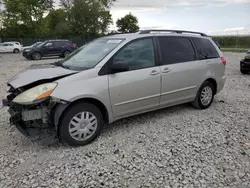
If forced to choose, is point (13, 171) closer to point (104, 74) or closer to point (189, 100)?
point (104, 74)

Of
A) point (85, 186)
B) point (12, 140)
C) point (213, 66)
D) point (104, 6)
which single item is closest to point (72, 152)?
point (85, 186)

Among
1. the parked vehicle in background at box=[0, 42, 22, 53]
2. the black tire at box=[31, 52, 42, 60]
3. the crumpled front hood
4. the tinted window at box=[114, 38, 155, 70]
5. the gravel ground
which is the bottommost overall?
the gravel ground

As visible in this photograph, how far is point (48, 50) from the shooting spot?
1856 cm

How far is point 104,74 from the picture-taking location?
3400 mm

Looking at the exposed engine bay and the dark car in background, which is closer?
the exposed engine bay

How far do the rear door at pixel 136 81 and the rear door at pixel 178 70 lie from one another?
196 mm

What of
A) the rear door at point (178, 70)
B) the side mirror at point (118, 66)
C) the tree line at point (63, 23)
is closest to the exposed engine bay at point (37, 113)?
the side mirror at point (118, 66)

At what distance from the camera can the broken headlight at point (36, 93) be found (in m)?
2.99

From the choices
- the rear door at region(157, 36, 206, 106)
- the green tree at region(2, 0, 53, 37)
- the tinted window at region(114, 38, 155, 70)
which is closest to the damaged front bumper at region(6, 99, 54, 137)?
the tinted window at region(114, 38, 155, 70)

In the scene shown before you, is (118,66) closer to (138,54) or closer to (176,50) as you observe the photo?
(138,54)

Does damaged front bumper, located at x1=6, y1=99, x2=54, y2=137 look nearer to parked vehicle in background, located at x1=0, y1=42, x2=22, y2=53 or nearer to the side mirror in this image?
the side mirror

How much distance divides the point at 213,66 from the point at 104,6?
37.6 metres

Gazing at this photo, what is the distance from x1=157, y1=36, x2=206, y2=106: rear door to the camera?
409cm

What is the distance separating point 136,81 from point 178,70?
3.32ft
